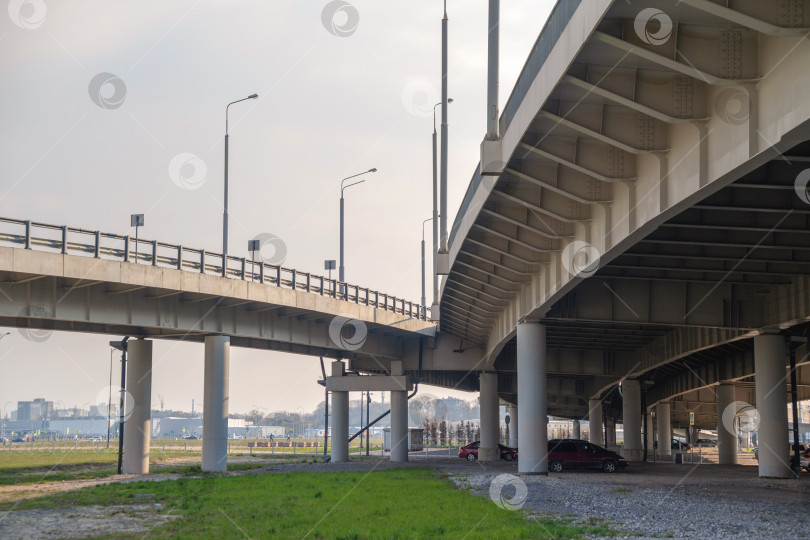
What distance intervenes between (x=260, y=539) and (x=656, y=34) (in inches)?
411

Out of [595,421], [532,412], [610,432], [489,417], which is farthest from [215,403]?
[610,432]

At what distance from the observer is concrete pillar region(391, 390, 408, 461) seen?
214 ft

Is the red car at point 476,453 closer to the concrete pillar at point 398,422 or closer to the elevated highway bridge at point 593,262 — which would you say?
the elevated highway bridge at point 593,262

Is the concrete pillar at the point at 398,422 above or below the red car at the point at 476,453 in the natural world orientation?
above

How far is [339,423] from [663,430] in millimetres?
35922

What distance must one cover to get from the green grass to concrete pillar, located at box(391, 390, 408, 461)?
102 feet

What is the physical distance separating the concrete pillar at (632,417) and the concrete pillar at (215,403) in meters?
29.4

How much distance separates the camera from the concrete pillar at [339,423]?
216 feet

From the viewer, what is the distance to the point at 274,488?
30141 millimetres

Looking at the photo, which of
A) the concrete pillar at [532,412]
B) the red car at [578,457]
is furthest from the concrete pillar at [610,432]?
the concrete pillar at [532,412]

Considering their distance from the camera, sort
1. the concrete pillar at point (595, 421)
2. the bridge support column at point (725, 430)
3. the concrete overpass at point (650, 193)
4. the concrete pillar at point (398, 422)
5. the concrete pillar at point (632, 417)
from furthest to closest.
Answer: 1. the concrete pillar at point (595, 421)
2. the concrete pillar at point (398, 422)
3. the concrete pillar at point (632, 417)
4. the bridge support column at point (725, 430)
5. the concrete overpass at point (650, 193)

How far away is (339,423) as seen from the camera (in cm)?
6731

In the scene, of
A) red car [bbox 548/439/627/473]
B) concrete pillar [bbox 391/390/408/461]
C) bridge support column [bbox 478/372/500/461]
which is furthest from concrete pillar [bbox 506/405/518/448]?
red car [bbox 548/439/627/473]

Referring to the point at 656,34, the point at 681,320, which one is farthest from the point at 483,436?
the point at 656,34
